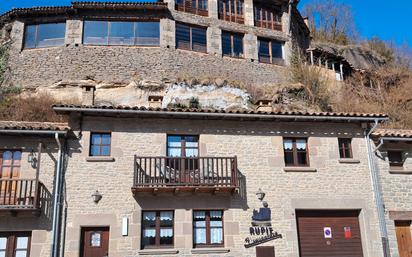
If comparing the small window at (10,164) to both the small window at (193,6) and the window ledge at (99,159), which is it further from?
the small window at (193,6)

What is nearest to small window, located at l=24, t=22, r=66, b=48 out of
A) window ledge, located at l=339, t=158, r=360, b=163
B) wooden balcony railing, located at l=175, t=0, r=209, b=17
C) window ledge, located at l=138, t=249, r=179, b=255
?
wooden balcony railing, located at l=175, t=0, r=209, b=17

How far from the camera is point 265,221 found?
13133mm

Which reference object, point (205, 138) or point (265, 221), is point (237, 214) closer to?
point (265, 221)

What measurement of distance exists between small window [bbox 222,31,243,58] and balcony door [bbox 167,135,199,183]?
46.3ft

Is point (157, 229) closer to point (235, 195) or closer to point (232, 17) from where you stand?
point (235, 195)

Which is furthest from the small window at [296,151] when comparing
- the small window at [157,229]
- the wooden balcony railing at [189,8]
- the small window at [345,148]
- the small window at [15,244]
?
the wooden balcony railing at [189,8]

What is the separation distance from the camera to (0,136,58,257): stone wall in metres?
12.0

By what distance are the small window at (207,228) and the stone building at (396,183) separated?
5714 mm

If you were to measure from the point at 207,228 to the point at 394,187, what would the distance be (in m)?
6.77

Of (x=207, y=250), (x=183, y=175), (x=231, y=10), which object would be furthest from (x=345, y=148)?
(x=231, y=10)

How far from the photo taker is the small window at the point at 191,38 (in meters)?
26.0

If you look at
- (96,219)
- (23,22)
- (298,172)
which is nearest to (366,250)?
(298,172)

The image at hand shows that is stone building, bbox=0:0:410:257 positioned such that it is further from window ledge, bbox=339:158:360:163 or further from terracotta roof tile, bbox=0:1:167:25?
terracotta roof tile, bbox=0:1:167:25

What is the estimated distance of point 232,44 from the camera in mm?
27453
